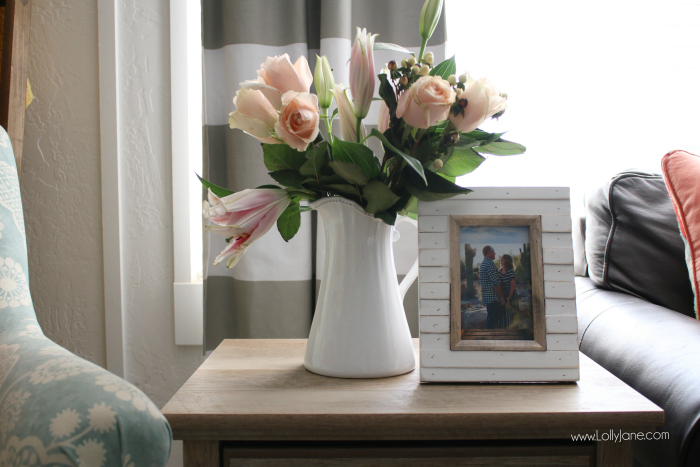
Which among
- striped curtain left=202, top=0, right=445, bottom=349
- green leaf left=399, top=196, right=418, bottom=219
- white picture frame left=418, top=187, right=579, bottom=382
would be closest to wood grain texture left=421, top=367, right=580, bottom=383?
white picture frame left=418, top=187, right=579, bottom=382

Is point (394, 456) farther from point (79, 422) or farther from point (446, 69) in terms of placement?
Result: point (446, 69)

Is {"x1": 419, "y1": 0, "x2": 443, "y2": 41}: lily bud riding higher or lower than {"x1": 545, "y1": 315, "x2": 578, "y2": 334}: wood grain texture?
higher

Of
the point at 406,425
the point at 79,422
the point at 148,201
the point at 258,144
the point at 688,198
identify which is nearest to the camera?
the point at 79,422

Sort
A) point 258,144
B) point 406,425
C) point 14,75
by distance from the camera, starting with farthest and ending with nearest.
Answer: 1. point 258,144
2. point 14,75
3. point 406,425

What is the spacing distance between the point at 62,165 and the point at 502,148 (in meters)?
1.17

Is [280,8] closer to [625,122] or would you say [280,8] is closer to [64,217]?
[64,217]

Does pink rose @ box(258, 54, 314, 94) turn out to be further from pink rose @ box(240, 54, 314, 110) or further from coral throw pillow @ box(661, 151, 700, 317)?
coral throw pillow @ box(661, 151, 700, 317)

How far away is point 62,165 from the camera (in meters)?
1.29

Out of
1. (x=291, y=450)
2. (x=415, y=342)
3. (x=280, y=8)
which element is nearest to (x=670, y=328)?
(x=415, y=342)

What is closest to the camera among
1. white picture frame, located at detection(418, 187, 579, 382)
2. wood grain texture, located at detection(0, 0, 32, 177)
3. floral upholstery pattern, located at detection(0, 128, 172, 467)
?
floral upholstery pattern, located at detection(0, 128, 172, 467)

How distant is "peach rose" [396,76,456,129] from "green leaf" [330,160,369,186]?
88 mm

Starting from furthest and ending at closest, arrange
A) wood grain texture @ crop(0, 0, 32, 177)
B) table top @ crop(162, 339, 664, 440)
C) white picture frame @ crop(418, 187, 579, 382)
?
wood grain texture @ crop(0, 0, 32, 177), white picture frame @ crop(418, 187, 579, 382), table top @ crop(162, 339, 664, 440)

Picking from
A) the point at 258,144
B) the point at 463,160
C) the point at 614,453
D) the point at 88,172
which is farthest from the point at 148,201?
the point at 614,453

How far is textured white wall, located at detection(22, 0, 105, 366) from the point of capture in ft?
4.20
